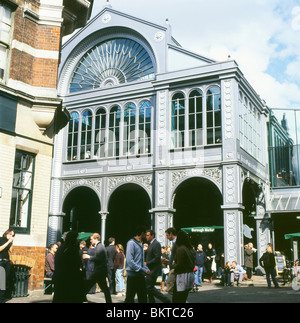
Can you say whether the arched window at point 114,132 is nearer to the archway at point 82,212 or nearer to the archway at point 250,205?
the archway at point 82,212

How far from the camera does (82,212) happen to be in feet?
97.3

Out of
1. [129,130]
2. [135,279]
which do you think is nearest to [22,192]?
[135,279]

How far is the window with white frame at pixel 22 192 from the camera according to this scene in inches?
424

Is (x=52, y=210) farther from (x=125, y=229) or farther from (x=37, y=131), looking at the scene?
(x=37, y=131)

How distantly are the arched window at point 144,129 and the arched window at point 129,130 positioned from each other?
1.43 ft

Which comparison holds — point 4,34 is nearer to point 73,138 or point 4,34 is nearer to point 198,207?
point 73,138

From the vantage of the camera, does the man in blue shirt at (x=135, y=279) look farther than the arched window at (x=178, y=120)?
No

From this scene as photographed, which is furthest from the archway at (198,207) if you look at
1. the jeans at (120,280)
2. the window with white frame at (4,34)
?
the window with white frame at (4,34)

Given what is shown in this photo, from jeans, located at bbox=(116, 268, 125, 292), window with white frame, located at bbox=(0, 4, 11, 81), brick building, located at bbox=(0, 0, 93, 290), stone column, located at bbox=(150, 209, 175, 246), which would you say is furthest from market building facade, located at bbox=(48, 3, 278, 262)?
window with white frame, located at bbox=(0, 4, 11, 81)

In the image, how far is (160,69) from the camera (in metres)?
25.5

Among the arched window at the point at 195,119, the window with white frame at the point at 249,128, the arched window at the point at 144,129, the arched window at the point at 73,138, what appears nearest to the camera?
the arched window at the point at 195,119

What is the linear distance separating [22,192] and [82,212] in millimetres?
18892

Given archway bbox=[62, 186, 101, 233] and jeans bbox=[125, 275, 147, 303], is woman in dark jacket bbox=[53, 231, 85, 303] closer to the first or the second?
jeans bbox=[125, 275, 147, 303]
